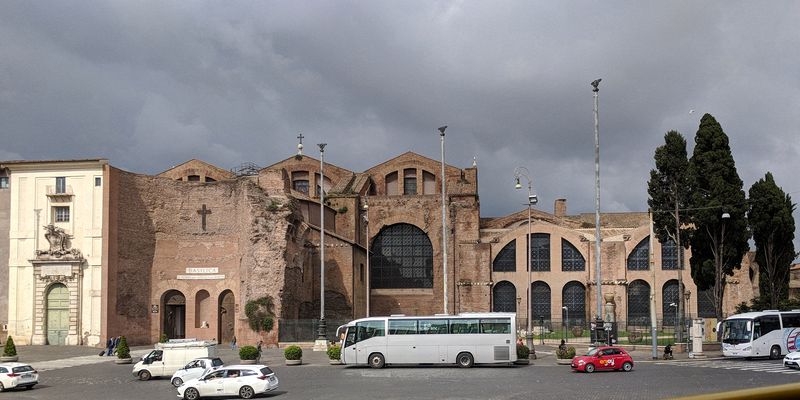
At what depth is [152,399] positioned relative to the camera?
25.8 metres

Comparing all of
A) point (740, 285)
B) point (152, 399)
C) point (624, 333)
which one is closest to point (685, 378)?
point (152, 399)

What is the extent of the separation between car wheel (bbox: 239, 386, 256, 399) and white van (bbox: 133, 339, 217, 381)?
24.5ft

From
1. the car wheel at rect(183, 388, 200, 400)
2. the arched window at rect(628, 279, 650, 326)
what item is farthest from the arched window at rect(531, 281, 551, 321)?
the car wheel at rect(183, 388, 200, 400)

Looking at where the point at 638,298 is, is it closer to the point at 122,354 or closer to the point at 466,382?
the point at 466,382

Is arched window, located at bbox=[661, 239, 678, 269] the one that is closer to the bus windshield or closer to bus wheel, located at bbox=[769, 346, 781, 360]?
the bus windshield

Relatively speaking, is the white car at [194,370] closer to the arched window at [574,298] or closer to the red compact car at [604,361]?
the red compact car at [604,361]

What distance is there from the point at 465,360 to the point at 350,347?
4991 millimetres

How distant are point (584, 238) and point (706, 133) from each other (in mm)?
21574

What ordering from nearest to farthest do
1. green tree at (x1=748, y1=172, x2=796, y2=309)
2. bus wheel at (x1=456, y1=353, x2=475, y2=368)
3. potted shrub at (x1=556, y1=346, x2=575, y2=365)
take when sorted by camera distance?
bus wheel at (x1=456, y1=353, x2=475, y2=368) < potted shrub at (x1=556, y1=346, x2=575, y2=365) < green tree at (x1=748, y1=172, x2=796, y2=309)

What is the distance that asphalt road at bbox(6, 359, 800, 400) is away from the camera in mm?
24062

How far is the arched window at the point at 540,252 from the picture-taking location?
63438 millimetres

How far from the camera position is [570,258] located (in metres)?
63.4

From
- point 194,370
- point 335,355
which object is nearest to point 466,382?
point 194,370

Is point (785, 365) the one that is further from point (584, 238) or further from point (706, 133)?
point (584, 238)
